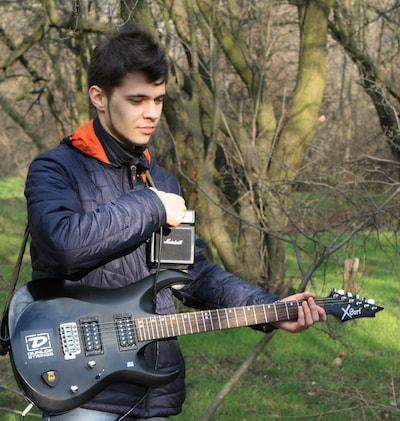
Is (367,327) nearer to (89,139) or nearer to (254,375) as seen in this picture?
(254,375)

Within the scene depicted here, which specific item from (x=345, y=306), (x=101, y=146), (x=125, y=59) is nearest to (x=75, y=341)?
(x=101, y=146)

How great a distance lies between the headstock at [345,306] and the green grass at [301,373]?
5.65ft

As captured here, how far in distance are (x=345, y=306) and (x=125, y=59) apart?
56.0 inches

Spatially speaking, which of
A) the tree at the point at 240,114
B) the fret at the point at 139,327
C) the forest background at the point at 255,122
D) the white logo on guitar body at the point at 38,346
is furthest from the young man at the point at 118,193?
the tree at the point at 240,114

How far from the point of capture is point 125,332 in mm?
2479

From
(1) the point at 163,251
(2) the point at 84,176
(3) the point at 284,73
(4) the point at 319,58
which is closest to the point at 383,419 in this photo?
(1) the point at 163,251

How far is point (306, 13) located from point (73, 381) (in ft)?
20.4

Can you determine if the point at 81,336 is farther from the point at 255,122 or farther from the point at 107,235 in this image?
the point at 255,122

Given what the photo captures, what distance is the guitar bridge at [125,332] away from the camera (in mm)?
2467

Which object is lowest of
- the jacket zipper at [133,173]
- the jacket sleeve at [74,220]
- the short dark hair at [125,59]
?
the jacket sleeve at [74,220]

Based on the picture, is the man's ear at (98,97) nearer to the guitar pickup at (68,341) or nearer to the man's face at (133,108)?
the man's face at (133,108)

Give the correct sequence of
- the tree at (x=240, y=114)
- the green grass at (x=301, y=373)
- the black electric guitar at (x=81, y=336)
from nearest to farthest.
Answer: the black electric guitar at (x=81, y=336), the green grass at (x=301, y=373), the tree at (x=240, y=114)

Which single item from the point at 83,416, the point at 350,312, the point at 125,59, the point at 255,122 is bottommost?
the point at 83,416

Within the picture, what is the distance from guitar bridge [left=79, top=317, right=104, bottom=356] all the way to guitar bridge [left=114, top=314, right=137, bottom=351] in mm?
75
